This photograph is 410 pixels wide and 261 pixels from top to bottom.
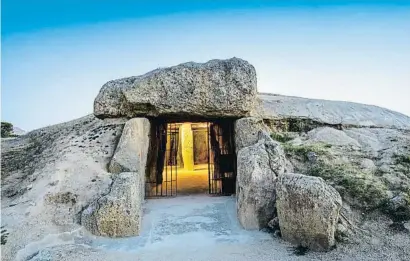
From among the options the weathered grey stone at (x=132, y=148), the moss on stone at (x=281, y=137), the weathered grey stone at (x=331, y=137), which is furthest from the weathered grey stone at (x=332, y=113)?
the weathered grey stone at (x=132, y=148)

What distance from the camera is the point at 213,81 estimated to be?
10.1 metres

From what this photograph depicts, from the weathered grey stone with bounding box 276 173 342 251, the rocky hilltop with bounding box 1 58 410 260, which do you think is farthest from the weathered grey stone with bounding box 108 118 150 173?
the weathered grey stone with bounding box 276 173 342 251

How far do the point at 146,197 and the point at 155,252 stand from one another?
409 centimetres

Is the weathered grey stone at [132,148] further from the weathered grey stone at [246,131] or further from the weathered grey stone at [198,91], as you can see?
the weathered grey stone at [246,131]

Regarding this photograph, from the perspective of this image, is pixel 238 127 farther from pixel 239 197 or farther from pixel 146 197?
pixel 146 197

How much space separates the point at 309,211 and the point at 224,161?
526 centimetres

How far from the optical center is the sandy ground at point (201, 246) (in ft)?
20.2

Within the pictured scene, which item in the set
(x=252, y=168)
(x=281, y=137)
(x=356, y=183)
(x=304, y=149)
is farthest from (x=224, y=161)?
(x=356, y=183)

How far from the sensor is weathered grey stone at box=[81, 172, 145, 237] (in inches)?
286

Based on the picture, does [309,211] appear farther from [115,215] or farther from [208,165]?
[208,165]

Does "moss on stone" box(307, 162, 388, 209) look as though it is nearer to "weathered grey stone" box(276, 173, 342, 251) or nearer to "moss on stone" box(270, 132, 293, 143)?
"weathered grey stone" box(276, 173, 342, 251)

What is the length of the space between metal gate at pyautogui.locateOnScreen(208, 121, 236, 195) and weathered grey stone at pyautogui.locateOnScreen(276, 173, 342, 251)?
4.12 metres

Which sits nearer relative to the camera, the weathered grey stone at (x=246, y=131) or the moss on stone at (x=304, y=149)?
the moss on stone at (x=304, y=149)

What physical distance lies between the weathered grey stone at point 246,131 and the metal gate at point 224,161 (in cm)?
103
